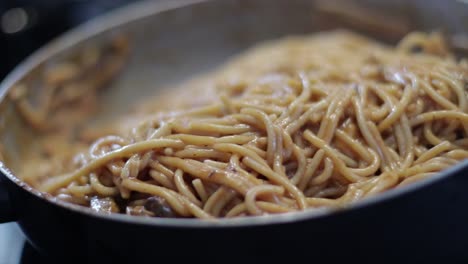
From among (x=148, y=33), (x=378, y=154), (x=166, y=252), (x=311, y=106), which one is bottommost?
(x=166, y=252)

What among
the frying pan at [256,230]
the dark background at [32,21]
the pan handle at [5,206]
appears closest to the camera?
the frying pan at [256,230]

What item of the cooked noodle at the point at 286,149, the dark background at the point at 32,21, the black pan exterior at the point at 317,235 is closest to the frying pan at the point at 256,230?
the black pan exterior at the point at 317,235

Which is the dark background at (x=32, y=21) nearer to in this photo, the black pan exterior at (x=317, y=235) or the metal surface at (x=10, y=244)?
the metal surface at (x=10, y=244)

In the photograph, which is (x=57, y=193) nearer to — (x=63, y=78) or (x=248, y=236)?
(x=248, y=236)

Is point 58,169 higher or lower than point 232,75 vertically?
lower

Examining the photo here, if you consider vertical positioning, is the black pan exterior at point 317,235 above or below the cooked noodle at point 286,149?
below

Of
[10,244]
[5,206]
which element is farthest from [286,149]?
[10,244]

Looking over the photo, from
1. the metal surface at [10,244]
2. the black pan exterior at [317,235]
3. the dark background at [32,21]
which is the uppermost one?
the dark background at [32,21]

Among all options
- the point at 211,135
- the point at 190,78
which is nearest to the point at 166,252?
the point at 211,135

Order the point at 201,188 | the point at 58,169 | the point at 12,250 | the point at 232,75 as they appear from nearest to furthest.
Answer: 1. the point at 201,188
2. the point at 12,250
3. the point at 58,169
4. the point at 232,75
